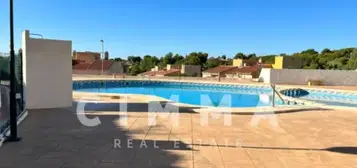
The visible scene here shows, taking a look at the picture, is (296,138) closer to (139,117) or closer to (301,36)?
(139,117)

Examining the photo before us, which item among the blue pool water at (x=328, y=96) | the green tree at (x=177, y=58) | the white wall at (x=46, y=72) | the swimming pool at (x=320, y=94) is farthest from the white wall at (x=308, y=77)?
the green tree at (x=177, y=58)

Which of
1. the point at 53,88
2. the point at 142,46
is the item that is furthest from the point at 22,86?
the point at 142,46

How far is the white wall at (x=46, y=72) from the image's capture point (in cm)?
922

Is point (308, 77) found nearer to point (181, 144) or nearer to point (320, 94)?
point (320, 94)

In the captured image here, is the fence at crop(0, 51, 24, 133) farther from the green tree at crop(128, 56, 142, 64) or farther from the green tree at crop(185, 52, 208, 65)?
the green tree at crop(128, 56, 142, 64)

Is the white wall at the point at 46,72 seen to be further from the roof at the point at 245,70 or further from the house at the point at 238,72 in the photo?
the roof at the point at 245,70

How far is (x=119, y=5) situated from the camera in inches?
866

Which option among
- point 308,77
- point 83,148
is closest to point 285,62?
point 308,77

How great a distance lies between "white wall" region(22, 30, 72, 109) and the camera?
30.2 feet

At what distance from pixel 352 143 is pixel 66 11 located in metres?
18.6

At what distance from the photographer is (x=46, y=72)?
9.54 meters

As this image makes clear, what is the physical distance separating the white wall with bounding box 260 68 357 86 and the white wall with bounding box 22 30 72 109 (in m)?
21.1

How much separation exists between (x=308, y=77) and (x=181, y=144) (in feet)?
82.0

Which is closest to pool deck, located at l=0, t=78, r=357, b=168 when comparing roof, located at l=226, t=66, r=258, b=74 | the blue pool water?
the blue pool water
